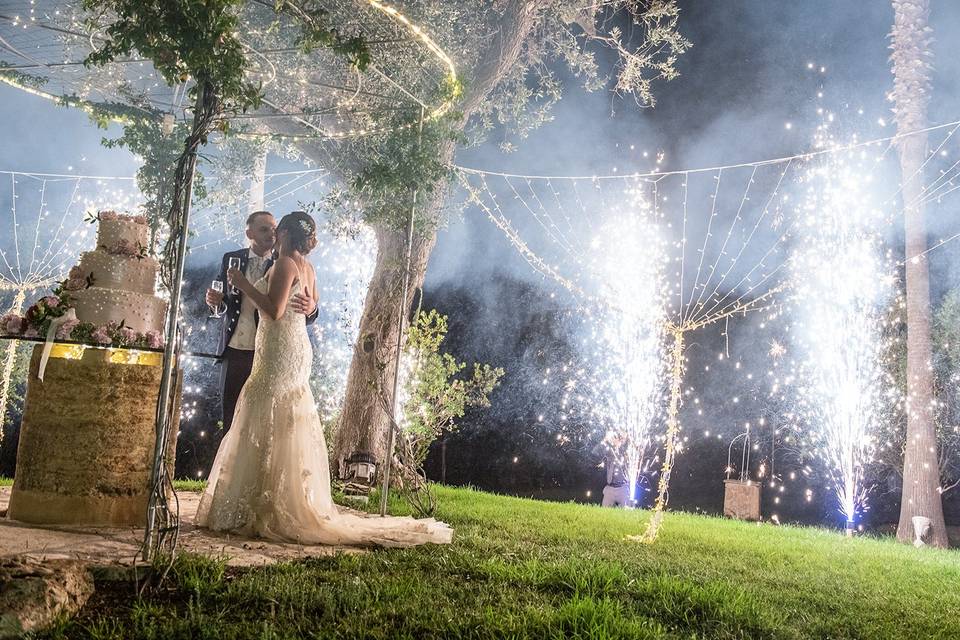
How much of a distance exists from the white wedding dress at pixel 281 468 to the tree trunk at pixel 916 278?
11325 millimetres

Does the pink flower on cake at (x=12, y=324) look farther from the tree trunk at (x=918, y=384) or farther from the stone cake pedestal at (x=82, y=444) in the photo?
the tree trunk at (x=918, y=384)

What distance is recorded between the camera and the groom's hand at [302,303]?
561cm

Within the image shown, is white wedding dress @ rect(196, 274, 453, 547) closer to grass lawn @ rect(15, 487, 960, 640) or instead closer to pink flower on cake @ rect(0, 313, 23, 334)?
grass lawn @ rect(15, 487, 960, 640)

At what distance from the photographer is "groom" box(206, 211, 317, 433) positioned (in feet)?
20.6

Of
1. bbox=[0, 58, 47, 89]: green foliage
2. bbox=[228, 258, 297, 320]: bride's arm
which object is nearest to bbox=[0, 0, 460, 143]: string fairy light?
bbox=[0, 58, 47, 89]: green foliage

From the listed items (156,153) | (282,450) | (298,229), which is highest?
(156,153)

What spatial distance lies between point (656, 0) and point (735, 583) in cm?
917

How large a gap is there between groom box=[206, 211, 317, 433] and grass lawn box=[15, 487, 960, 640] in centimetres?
237

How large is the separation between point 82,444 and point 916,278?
1409 cm

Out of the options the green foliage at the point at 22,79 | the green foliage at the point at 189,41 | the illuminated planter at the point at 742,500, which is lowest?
the illuminated planter at the point at 742,500

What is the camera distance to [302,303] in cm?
562

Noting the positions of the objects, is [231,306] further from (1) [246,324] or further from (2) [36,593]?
(2) [36,593]

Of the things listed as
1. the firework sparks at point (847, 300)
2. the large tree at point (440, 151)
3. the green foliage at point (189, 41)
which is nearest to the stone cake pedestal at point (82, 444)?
the green foliage at point (189, 41)

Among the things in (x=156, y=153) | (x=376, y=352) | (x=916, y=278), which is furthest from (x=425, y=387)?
(x=916, y=278)
